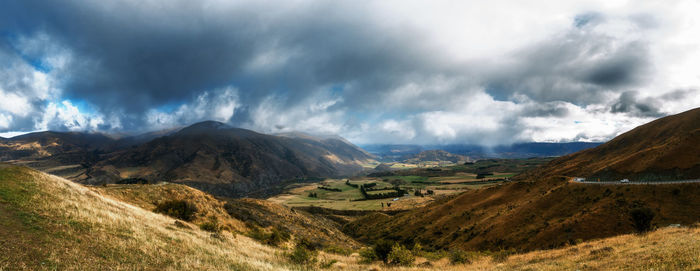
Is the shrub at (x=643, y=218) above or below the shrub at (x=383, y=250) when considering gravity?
above

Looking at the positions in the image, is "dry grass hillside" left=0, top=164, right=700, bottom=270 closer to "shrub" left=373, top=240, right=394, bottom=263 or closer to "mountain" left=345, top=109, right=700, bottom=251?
"shrub" left=373, top=240, right=394, bottom=263

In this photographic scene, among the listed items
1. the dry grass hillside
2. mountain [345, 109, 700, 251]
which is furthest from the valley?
mountain [345, 109, 700, 251]

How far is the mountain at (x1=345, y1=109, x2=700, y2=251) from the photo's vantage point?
36.2 meters

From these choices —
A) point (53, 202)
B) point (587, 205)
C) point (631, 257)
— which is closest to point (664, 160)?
point (587, 205)

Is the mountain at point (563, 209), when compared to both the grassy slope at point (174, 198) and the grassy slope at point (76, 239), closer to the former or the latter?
the grassy slope at point (76, 239)

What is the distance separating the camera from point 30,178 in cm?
2128

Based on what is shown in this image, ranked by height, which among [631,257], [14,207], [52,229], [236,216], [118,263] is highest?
[14,207]

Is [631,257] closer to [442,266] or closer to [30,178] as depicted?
[442,266]

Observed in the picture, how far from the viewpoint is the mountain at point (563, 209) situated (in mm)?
36219

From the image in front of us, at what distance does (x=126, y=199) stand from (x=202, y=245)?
91.7ft

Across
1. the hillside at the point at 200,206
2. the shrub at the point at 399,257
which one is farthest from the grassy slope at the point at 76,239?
the hillside at the point at 200,206

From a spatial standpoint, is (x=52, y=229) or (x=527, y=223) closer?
(x=52, y=229)

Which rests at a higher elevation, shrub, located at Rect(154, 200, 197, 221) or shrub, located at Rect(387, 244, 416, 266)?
shrub, located at Rect(154, 200, 197, 221)

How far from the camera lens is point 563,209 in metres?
46.2
